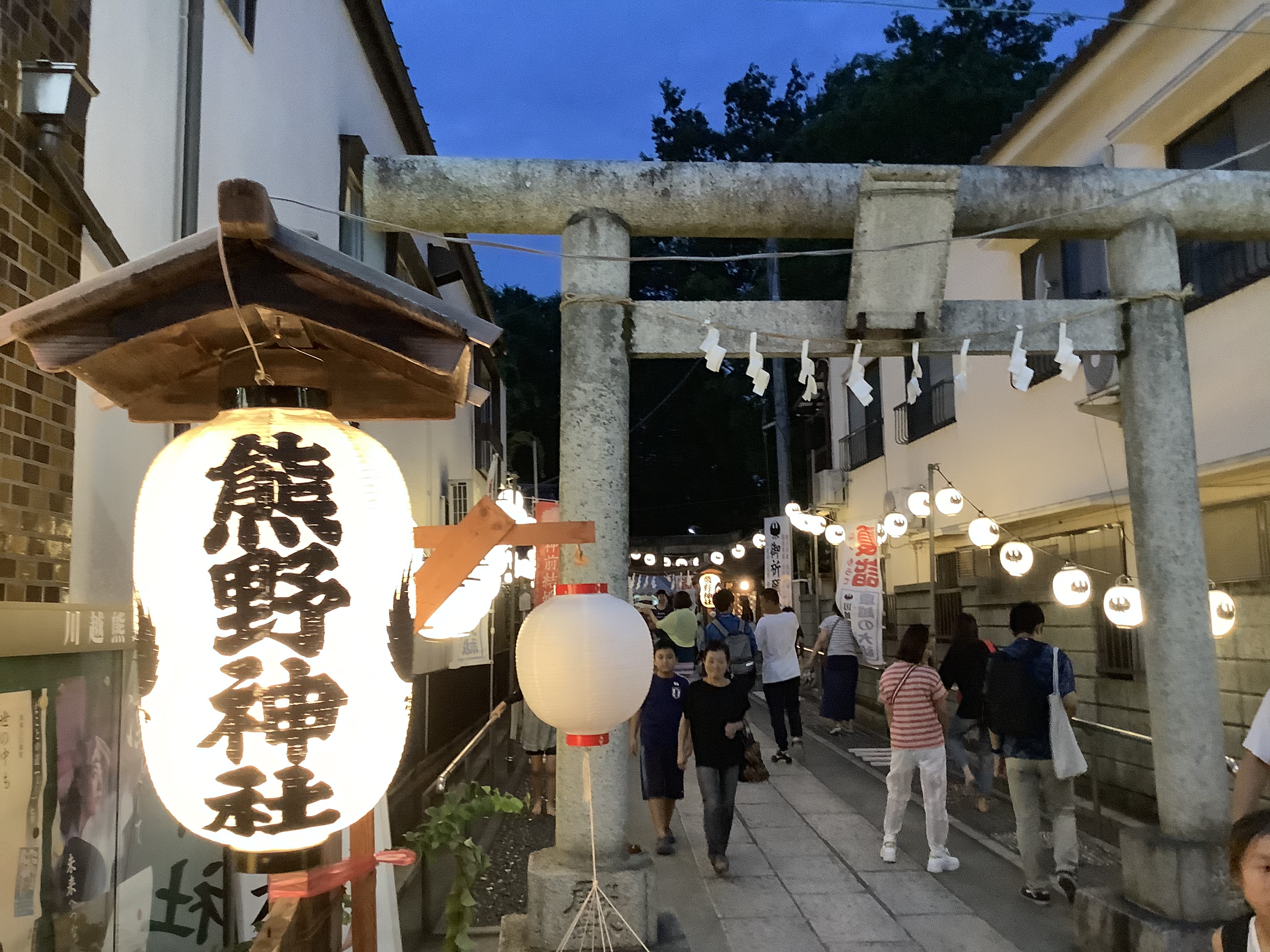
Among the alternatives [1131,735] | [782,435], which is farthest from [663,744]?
[782,435]

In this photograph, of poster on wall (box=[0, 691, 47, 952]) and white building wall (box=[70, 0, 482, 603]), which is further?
white building wall (box=[70, 0, 482, 603])

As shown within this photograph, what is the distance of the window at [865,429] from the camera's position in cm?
2045

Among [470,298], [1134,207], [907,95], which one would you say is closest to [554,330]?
[907,95]

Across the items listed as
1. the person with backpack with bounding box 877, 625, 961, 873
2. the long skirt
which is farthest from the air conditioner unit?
the person with backpack with bounding box 877, 625, 961, 873

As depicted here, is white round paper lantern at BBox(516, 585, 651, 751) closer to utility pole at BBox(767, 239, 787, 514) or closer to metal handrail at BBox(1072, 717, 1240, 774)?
metal handrail at BBox(1072, 717, 1240, 774)

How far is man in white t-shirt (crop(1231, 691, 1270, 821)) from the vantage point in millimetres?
4660

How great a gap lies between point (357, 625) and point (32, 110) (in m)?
2.64

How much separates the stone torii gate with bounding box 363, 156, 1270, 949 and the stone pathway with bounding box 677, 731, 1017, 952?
→ 48.2 inches

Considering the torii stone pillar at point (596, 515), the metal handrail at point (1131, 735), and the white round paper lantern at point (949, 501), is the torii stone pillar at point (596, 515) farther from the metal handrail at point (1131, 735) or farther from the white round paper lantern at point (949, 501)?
the white round paper lantern at point (949, 501)

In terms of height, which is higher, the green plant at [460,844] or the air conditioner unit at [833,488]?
the air conditioner unit at [833,488]

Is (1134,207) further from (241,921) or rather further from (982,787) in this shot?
(241,921)

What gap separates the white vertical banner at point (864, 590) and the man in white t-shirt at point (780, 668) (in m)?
1.82

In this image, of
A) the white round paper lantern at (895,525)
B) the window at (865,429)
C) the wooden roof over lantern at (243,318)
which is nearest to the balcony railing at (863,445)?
the window at (865,429)

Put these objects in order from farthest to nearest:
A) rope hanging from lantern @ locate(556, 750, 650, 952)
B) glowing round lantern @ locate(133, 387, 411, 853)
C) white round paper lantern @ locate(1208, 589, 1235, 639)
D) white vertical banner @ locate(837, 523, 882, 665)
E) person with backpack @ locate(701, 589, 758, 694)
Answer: white vertical banner @ locate(837, 523, 882, 665)
person with backpack @ locate(701, 589, 758, 694)
white round paper lantern @ locate(1208, 589, 1235, 639)
rope hanging from lantern @ locate(556, 750, 650, 952)
glowing round lantern @ locate(133, 387, 411, 853)
